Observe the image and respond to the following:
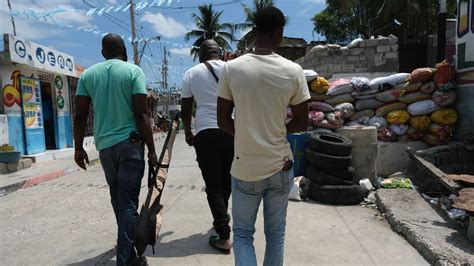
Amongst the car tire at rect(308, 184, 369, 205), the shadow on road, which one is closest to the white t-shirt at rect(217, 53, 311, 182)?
the shadow on road

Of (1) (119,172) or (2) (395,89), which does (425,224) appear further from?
(2) (395,89)

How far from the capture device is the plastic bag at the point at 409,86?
270 inches

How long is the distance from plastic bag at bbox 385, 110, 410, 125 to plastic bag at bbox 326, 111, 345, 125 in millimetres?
879

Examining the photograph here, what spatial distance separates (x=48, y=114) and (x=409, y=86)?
39.4ft

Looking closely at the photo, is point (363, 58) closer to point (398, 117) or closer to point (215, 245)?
point (398, 117)

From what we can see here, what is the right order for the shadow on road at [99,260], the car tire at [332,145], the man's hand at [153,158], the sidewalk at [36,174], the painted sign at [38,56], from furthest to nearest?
the painted sign at [38,56]
the sidewalk at [36,174]
the car tire at [332,145]
the shadow on road at [99,260]
the man's hand at [153,158]

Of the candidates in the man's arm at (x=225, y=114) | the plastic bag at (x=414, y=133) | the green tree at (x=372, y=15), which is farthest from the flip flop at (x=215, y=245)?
the green tree at (x=372, y=15)

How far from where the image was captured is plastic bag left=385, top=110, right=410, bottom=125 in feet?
22.5

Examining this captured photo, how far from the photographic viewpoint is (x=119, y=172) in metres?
2.99

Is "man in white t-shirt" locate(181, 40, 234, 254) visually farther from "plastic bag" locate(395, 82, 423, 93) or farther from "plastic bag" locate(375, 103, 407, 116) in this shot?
"plastic bag" locate(395, 82, 423, 93)

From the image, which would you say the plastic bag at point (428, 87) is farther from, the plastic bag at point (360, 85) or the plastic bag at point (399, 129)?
the plastic bag at point (360, 85)

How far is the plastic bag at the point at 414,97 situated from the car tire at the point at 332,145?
1.85 metres

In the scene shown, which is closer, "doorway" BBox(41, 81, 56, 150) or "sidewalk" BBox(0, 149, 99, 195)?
"sidewalk" BBox(0, 149, 99, 195)

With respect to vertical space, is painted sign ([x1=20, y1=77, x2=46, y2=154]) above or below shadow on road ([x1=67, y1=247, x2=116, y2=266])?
above
